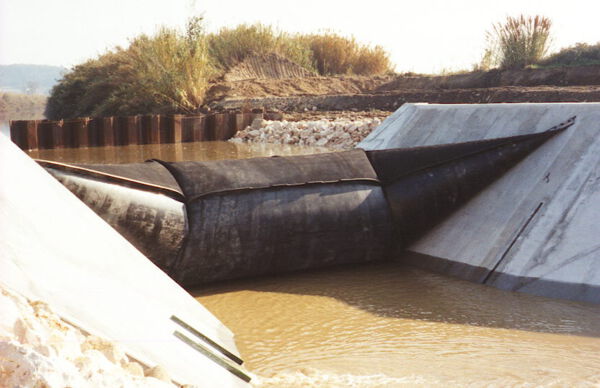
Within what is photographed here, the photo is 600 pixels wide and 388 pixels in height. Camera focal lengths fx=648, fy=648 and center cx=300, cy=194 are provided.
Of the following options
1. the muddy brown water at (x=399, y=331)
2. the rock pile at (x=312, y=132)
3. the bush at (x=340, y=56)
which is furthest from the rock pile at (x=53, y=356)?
the bush at (x=340, y=56)

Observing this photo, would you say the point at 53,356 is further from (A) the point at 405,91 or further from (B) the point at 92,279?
(A) the point at 405,91

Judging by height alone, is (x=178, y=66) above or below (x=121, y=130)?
above

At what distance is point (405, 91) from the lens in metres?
15.8

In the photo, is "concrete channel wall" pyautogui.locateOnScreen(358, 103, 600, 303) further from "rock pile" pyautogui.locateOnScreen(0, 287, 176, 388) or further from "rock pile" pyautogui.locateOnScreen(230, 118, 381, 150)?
"rock pile" pyautogui.locateOnScreen(230, 118, 381, 150)

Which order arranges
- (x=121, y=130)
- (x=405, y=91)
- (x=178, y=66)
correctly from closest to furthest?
1. (x=121, y=130)
2. (x=178, y=66)
3. (x=405, y=91)

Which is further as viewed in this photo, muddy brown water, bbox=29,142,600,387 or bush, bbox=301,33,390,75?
bush, bbox=301,33,390,75

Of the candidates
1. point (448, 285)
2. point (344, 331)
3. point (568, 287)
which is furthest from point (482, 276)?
point (344, 331)

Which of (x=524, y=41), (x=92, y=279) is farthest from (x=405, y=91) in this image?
(x=92, y=279)

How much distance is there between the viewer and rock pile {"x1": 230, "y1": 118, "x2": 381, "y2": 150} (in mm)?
10039

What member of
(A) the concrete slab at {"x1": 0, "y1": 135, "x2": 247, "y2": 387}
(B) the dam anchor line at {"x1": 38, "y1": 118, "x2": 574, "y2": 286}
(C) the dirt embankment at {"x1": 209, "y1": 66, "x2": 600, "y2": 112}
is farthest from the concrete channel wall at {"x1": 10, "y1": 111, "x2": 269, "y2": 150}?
(A) the concrete slab at {"x1": 0, "y1": 135, "x2": 247, "y2": 387}

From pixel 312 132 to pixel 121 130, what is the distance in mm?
3255

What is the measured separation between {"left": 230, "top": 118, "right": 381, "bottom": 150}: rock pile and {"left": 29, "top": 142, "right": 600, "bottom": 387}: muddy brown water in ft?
Result: 18.2

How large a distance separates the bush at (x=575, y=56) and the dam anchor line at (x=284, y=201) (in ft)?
39.8

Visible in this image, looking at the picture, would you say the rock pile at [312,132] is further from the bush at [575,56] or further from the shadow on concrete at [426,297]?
the bush at [575,56]
